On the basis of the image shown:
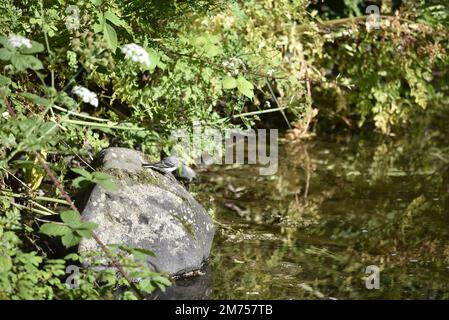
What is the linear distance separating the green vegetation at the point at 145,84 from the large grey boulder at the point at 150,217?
0.45ft

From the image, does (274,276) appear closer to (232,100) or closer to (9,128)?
(232,100)

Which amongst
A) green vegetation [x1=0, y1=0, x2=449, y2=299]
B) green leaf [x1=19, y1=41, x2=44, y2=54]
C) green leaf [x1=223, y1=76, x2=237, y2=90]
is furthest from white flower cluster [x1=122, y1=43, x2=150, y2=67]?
green leaf [x1=223, y1=76, x2=237, y2=90]

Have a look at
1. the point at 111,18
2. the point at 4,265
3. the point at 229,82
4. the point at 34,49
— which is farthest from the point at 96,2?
the point at 4,265

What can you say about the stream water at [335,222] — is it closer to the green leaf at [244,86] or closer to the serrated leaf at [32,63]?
the green leaf at [244,86]

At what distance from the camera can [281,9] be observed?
20.8 feet

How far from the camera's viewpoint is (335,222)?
16.9 ft

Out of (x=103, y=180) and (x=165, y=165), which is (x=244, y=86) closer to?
(x=165, y=165)

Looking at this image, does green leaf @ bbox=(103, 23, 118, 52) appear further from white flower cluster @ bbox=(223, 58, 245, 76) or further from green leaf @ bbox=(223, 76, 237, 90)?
white flower cluster @ bbox=(223, 58, 245, 76)

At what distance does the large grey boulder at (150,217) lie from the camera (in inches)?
161

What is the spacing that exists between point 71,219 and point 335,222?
83.5 inches

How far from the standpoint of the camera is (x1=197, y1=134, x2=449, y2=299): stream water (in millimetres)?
4133

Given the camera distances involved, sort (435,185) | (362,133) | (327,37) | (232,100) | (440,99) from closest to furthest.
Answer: (232,100)
(435,185)
(327,37)
(362,133)
(440,99)

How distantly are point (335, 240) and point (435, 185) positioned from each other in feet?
4.92

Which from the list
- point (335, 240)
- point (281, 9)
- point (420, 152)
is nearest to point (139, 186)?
point (335, 240)
